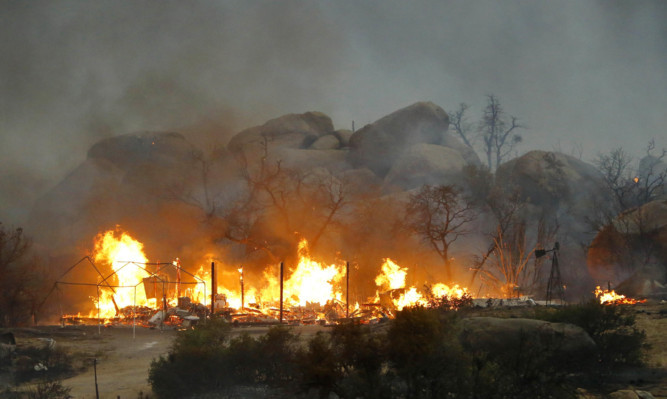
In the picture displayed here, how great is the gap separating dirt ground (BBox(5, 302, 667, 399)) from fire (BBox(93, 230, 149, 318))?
10871 mm

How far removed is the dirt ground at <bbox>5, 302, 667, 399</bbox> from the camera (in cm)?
1689

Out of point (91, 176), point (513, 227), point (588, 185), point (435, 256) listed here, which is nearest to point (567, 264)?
point (513, 227)

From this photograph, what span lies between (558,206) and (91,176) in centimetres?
5400

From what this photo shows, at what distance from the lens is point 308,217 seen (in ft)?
186

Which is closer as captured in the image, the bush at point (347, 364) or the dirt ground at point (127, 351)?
the bush at point (347, 364)

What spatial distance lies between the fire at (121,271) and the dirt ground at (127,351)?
35.7ft

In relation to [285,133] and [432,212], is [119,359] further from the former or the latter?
[285,133]

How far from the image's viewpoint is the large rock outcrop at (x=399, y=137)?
71688 mm

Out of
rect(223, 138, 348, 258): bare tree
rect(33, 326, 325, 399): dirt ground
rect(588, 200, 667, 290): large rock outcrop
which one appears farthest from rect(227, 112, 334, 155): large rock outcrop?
rect(33, 326, 325, 399): dirt ground

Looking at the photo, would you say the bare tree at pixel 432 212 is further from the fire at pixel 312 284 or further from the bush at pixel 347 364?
the bush at pixel 347 364

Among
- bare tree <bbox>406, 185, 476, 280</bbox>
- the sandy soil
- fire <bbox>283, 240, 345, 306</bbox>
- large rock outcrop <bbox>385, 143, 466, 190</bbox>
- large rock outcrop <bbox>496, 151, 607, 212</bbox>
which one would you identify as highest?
large rock outcrop <bbox>385, 143, 466, 190</bbox>

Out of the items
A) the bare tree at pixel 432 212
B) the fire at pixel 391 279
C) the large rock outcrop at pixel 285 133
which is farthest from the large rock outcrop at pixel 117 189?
the fire at pixel 391 279

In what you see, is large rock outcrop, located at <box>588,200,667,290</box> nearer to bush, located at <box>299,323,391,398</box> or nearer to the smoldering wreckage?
the smoldering wreckage

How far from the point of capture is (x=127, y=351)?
26672 mm
